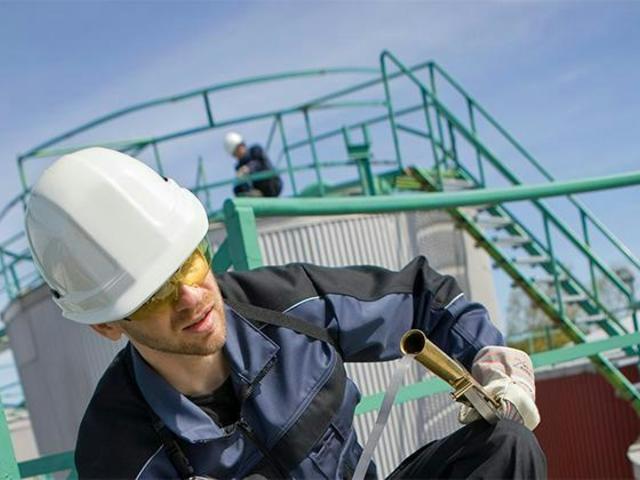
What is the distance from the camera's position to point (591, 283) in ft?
21.4

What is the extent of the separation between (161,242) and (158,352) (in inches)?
9.5

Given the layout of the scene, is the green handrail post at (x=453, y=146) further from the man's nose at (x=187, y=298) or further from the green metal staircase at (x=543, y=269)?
the man's nose at (x=187, y=298)

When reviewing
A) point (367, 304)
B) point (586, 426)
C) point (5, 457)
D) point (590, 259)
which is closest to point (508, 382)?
point (367, 304)

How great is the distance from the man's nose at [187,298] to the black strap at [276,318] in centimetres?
18

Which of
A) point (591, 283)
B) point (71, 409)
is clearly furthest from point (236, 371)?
point (71, 409)

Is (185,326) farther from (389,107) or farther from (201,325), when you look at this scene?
(389,107)

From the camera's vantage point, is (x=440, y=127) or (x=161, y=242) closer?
(x=161, y=242)

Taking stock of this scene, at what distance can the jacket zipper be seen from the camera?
1764mm

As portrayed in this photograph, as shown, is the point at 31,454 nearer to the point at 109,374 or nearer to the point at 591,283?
the point at 591,283

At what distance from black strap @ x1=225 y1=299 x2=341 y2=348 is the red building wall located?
24.2 feet

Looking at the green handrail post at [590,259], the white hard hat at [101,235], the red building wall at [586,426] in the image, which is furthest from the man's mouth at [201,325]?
the red building wall at [586,426]

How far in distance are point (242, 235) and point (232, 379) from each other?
535 millimetres

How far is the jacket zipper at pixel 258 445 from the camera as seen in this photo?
176 centimetres

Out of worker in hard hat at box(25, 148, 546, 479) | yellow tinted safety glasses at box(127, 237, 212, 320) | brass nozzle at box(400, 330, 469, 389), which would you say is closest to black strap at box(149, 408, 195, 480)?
worker in hard hat at box(25, 148, 546, 479)
